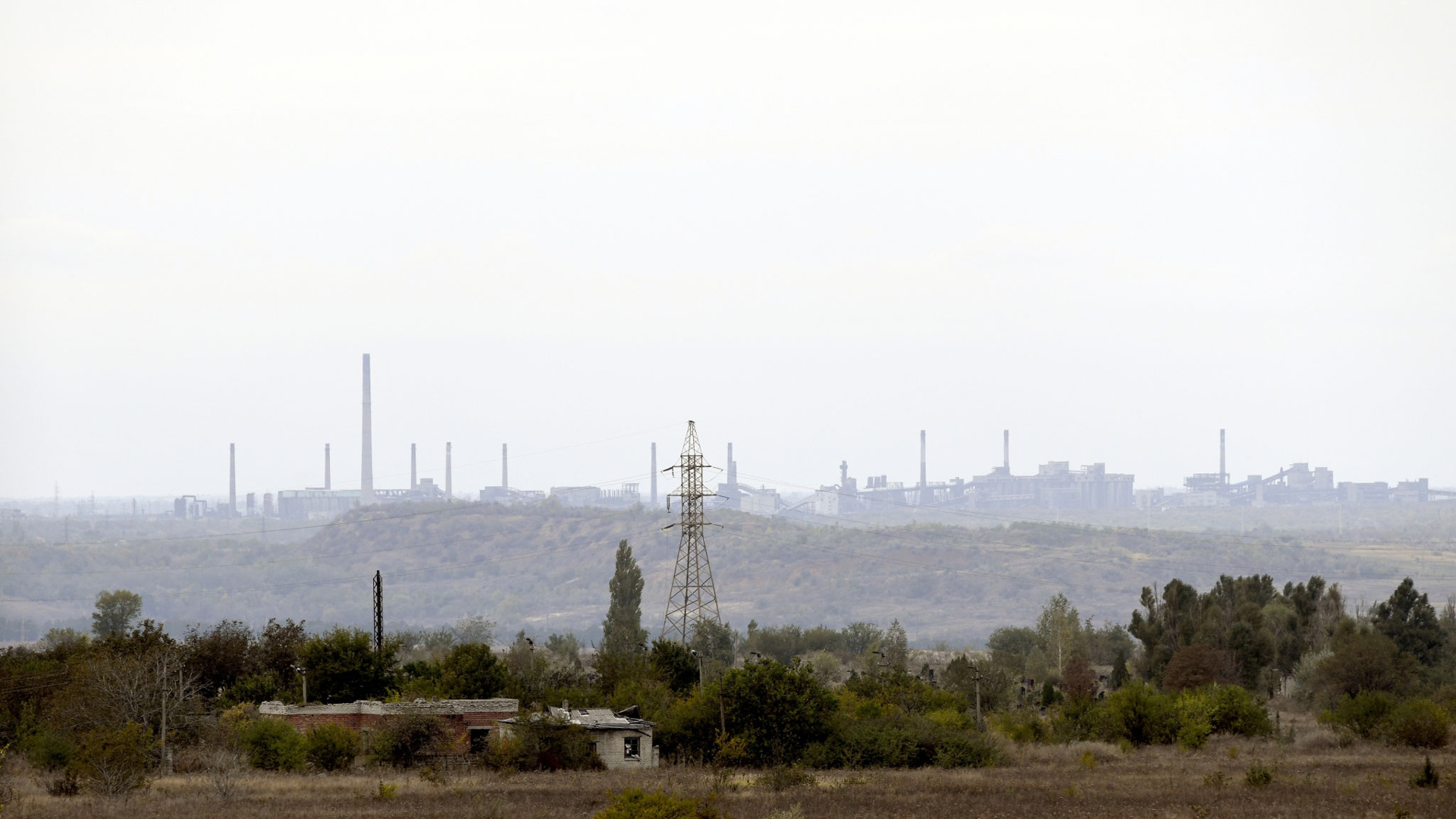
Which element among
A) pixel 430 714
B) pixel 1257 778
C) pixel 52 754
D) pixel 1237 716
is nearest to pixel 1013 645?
pixel 1237 716

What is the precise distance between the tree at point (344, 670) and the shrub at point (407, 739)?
33.0 feet

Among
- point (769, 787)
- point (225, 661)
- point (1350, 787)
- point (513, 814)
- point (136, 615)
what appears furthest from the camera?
point (136, 615)

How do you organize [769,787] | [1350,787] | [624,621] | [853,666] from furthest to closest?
1. [853,666]
2. [624,621]
3. [769,787]
4. [1350,787]

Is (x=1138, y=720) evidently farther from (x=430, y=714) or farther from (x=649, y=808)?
(x=649, y=808)

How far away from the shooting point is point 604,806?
35.2m

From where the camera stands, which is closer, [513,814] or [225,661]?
[513,814]

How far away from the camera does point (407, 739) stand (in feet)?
145

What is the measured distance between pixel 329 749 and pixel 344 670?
10559 millimetres

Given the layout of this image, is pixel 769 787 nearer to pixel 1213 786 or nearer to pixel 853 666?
pixel 1213 786

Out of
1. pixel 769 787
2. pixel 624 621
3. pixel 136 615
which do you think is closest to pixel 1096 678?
pixel 624 621

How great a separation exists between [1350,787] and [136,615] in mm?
106060

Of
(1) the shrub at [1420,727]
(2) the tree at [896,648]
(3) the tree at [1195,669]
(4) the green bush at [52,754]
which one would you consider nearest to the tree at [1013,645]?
(2) the tree at [896,648]

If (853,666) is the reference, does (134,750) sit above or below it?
above

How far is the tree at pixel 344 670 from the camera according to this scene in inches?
2144
